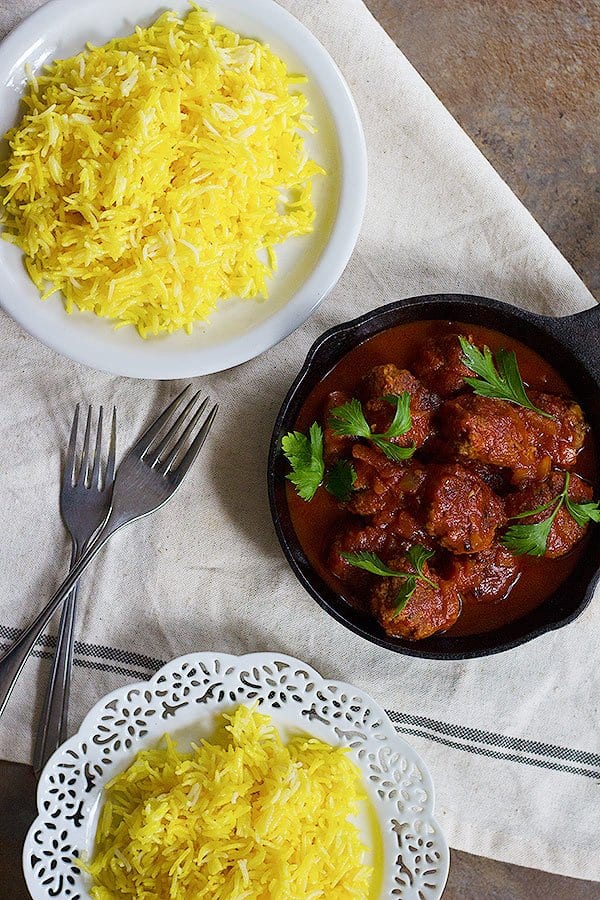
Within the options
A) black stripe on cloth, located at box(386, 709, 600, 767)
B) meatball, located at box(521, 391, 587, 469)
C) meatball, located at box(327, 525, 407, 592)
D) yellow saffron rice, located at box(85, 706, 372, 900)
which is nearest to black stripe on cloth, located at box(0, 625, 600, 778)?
black stripe on cloth, located at box(386, 709, 600, 767)

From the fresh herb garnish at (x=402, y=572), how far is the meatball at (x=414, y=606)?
14 millimetres

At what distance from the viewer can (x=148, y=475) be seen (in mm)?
2695

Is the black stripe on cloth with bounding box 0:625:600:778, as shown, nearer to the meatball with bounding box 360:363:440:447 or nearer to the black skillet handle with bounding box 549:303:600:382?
the meatball with bounding box 360:363:440:447

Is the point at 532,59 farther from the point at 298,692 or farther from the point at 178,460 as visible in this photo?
the point at 298,692

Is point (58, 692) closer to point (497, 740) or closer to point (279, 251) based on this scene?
point (497, 740)

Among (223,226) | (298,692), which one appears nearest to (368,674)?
(298,692)

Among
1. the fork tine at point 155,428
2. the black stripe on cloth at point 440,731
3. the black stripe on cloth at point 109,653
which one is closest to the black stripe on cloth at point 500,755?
the black stripe on cloth at point 440,731

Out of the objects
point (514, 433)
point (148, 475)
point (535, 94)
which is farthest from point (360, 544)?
point (535, 94)

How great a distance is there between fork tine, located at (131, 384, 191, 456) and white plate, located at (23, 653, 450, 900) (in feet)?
2.21

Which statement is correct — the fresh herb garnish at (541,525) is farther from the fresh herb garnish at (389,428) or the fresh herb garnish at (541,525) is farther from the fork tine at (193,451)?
the fork tine at (193,451)

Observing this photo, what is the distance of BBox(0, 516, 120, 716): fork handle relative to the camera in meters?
2.63

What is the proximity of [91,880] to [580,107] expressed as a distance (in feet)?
9.55

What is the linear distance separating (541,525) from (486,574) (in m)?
0.24

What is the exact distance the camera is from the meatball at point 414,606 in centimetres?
232
